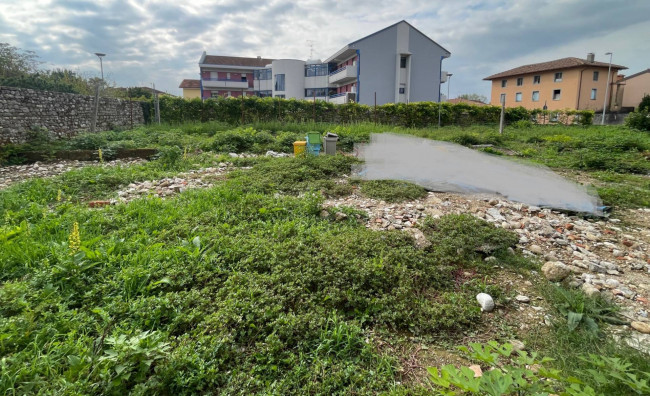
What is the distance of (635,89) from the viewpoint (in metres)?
32.1

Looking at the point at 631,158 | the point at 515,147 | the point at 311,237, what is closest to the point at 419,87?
the point at 515,147

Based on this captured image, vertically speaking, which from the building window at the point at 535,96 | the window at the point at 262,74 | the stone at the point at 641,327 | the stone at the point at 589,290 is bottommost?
the stone at the point at 641,327

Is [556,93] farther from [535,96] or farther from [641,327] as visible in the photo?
[641,327]

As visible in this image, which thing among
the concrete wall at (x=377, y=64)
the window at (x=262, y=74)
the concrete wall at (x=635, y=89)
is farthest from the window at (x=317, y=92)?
the concrete wall at (x=635, y=89)

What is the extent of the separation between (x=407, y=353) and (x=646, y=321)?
1.61 m

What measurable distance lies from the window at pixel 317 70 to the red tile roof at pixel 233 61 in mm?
10860

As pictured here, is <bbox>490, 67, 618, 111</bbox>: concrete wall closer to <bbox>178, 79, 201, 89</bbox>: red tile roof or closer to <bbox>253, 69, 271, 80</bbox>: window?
<bbox>253, 69, 271, 80</bbox>: window

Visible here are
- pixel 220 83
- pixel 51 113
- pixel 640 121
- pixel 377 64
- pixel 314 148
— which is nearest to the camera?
pixel 314 148

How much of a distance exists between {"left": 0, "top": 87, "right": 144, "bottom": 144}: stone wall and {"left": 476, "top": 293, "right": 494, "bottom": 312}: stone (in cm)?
998

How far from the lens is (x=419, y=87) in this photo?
92.2 feet

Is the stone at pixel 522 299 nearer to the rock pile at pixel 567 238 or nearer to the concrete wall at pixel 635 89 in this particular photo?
the rock pile at pixel 567 238

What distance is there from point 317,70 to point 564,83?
2340 centimetres

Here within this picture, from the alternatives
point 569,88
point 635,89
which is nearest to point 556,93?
point 569,88

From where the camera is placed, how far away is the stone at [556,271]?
2631 millimetres
